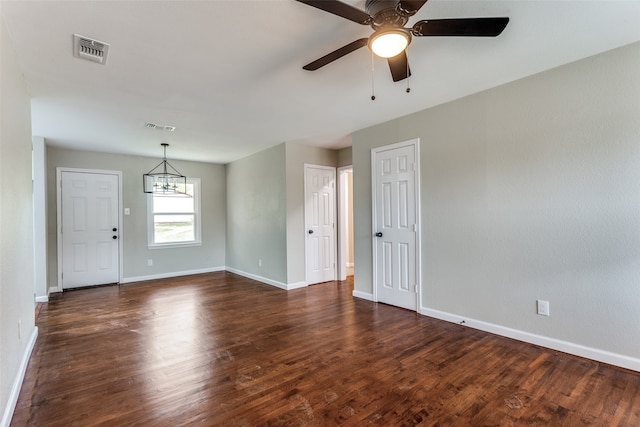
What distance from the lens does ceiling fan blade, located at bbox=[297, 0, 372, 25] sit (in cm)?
147

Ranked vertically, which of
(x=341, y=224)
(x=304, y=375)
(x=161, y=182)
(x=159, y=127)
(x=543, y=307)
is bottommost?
(x=304, y=375)

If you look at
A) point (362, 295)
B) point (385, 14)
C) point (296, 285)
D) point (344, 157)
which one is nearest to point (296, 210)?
point (296, 285)

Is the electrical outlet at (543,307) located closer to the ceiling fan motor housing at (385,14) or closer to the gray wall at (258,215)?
the ceiling fan motor housing at (385,14)

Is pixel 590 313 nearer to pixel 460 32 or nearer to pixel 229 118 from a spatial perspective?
pixel 460 32

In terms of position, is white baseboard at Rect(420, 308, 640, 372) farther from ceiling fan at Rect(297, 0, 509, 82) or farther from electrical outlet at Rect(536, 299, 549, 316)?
ceiling fan at Rect(297, 0, 509, 82)

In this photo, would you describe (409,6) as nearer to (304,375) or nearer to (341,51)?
(341,51)

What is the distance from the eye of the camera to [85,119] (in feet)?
12.3

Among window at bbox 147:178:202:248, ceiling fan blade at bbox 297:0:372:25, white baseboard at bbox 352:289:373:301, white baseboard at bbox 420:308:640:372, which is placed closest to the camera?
ceiling fan blade at bbox 297:0:372:25

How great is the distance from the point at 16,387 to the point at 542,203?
A: 4333 millimetres

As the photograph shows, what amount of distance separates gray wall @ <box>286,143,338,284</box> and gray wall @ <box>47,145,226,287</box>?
2.60m

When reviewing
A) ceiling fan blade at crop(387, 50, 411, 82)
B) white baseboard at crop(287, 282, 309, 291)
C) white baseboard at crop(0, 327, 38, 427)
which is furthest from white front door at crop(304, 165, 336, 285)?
white baseboard at crop(0, 327, 38, 427)

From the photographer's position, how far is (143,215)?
6.05 meters

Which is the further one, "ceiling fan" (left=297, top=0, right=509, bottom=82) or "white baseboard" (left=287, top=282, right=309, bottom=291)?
"white baseboard" (left=287, top=282, right=309, bottom=291)

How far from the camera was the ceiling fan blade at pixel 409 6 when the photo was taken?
151 centimetres
